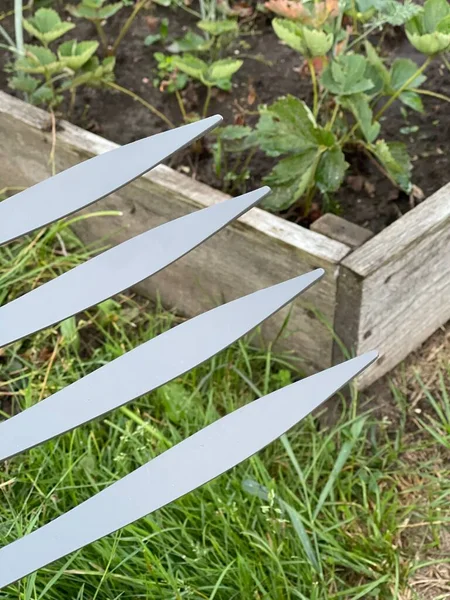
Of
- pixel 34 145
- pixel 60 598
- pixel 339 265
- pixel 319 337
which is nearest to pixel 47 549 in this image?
pixel 60 598

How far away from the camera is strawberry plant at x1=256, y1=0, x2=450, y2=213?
125cm

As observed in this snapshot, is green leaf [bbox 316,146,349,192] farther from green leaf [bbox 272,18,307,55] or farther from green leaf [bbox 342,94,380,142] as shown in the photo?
green leaf [bbox 272,18,307,55]

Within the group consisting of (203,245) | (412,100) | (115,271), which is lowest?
(203,245)

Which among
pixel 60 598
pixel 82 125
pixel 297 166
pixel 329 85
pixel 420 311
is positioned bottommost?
pixel 60 598

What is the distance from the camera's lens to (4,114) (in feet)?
5.13

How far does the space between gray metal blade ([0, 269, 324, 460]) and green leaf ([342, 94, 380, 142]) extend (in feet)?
2.45

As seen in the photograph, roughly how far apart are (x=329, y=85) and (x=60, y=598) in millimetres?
962

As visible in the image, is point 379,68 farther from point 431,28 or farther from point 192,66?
point 192,66

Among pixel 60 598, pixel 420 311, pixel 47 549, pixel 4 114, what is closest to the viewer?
pixel 47 549

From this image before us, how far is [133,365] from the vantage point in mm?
621

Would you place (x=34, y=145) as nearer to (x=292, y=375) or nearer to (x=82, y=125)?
(x=82, y=125)

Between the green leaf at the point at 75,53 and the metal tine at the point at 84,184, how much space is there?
0.82m

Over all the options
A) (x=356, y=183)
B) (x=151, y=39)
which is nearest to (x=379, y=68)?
(x=356, y=183)

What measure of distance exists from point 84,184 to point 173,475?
0.29m
